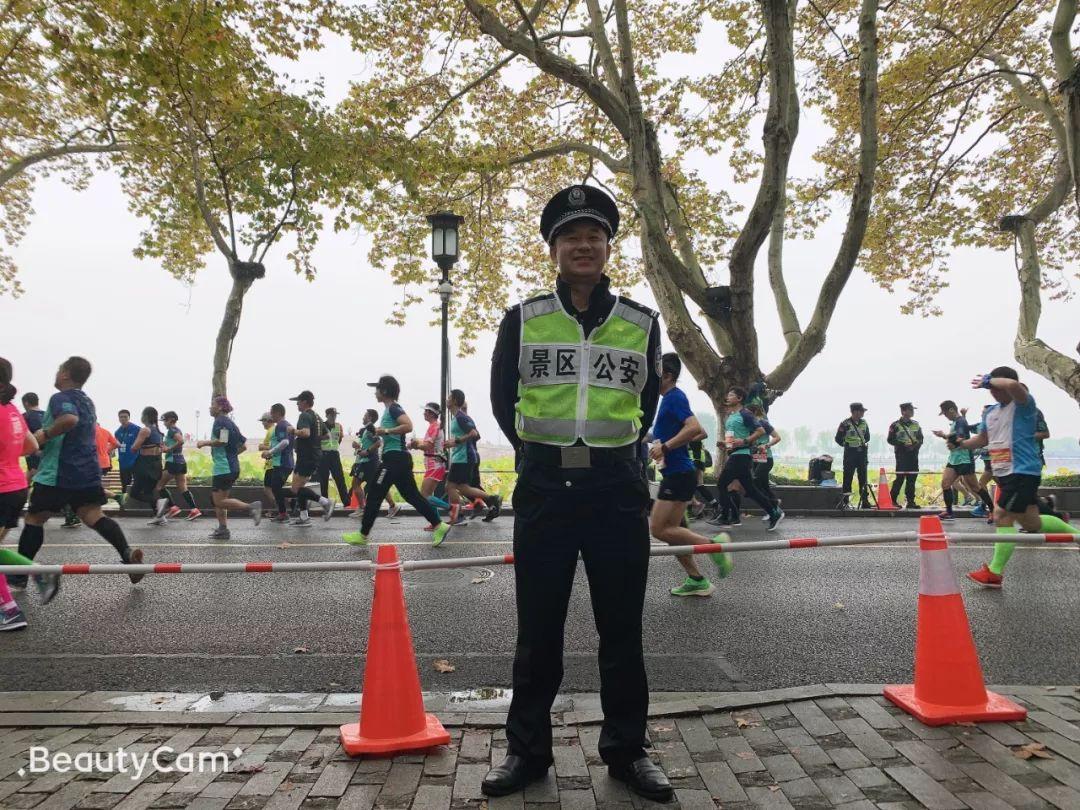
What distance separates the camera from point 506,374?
2.94 m

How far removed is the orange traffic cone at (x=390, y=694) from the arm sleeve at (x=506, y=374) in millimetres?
819

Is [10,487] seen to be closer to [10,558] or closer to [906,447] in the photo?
[10,558]

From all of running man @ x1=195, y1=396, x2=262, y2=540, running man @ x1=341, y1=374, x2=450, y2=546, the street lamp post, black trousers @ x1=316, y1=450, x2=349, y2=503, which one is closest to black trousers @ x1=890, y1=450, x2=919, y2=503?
the street lamp post

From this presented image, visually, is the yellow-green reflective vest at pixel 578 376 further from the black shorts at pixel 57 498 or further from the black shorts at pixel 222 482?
the black shorts at pixel 222 482

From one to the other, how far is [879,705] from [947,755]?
1.76ft

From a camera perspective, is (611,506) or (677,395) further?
(677,395)

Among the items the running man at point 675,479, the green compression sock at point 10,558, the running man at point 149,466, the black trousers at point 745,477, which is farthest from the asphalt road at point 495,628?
the running man at point 149,466

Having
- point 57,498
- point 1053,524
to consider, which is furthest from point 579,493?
point 57,498

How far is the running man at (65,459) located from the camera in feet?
20.0

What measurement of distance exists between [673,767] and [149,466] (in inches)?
469

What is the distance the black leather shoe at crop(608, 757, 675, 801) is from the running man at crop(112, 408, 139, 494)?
1201cm

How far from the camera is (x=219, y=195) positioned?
16.2 metres

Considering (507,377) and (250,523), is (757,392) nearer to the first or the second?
(250,523)

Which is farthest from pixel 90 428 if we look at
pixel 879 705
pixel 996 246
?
pixel 996 246
